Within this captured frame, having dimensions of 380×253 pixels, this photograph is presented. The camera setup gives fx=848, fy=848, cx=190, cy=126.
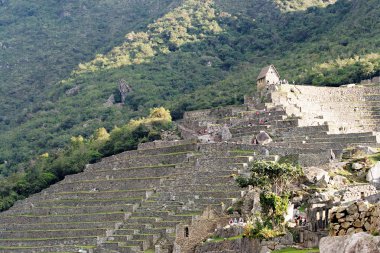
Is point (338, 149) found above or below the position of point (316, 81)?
below

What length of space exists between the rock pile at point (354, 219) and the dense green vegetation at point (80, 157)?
5075cm

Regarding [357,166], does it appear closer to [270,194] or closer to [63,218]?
[270,194]

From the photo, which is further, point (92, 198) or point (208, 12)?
point (208, 12)

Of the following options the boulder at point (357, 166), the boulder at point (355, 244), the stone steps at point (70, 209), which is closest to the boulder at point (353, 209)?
the boulder at point (355, 244)

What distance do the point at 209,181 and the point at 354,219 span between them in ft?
103

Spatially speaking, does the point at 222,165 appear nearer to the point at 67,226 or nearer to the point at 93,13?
the point at 67,226

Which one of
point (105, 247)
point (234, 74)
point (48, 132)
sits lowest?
point (105, 247)

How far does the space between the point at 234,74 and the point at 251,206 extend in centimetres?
5488

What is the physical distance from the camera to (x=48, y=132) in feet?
316

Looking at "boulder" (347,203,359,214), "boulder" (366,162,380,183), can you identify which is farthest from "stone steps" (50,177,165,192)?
"boulder" (347,203,359,214)

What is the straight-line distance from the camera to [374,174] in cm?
4225

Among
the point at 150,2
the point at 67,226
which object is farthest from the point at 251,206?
the point at 150,2

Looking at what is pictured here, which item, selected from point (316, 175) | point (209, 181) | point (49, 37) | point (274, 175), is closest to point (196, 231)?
point (274, 175)

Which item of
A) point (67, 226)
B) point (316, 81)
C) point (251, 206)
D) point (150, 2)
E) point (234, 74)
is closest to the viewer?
point (251, 206)
